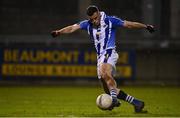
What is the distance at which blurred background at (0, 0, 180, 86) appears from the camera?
1003 inches

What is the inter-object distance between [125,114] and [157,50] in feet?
47.1

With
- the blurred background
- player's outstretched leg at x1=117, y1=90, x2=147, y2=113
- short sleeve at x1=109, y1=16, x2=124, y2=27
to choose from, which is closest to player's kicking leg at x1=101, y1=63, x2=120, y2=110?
player's outstretched leg at x1=117, y1=90, x2=147, y2=113

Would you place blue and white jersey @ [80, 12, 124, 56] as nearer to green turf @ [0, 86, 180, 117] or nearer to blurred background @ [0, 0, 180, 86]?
green turf @ [0, 86, 180, 117]

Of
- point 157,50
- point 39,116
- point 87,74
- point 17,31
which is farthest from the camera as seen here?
point 17,31

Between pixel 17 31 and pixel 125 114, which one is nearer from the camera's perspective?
pixel 125 114

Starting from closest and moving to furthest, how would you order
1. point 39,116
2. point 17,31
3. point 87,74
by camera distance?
1. point 39,116
2. point 87,74
3. point 17,31

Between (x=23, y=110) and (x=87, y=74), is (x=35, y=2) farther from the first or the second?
(x=23, y=110)

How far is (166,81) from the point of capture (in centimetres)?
2645

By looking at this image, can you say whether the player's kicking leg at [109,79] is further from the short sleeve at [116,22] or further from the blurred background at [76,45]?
the blurred background at [76,45]

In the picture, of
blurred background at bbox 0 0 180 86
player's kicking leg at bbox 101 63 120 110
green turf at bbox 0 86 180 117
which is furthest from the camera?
blurred background at bbox 0 0 180 86

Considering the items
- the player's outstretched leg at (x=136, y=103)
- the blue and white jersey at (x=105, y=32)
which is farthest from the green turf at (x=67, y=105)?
the blue and white jersey at (x=105, y=32)

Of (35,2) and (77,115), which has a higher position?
(35,2)

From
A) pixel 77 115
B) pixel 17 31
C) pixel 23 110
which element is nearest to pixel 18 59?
pixel 17 31

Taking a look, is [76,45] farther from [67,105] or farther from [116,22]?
[116,22]
